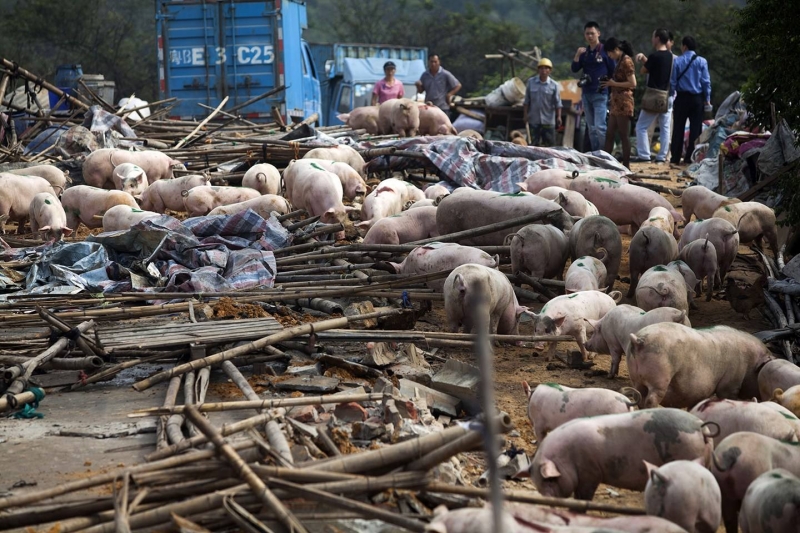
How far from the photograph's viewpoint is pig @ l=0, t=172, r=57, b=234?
33.8 feet

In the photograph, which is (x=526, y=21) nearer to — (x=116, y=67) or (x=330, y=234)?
(x=116, y=67)

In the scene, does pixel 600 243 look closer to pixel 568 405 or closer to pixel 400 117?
pixel 568 405

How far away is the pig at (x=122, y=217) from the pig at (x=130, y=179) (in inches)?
79.7

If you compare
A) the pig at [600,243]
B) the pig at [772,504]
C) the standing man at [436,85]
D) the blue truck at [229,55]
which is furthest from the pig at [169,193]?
the pig at [772,504]

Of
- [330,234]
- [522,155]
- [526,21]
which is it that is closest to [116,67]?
[522,155]

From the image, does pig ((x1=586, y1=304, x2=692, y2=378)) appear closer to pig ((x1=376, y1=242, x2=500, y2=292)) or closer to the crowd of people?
pig ((x1=376, y1=242, x2=500, y2=292))

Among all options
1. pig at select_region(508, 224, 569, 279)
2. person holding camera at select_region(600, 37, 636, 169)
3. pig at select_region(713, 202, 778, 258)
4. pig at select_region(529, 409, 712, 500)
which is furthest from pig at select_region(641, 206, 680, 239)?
person holding camera at select_region(600, 37, 636, 169)

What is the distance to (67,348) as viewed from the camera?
536 cm

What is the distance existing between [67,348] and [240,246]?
9.98 ft

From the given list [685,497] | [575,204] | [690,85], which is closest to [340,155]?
[575,204]

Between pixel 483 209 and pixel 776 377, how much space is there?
4302mm

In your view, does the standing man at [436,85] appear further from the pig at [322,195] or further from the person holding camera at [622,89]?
the pig at [322,195]

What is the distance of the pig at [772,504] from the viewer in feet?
11.0

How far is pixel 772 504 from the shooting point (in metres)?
3.41
